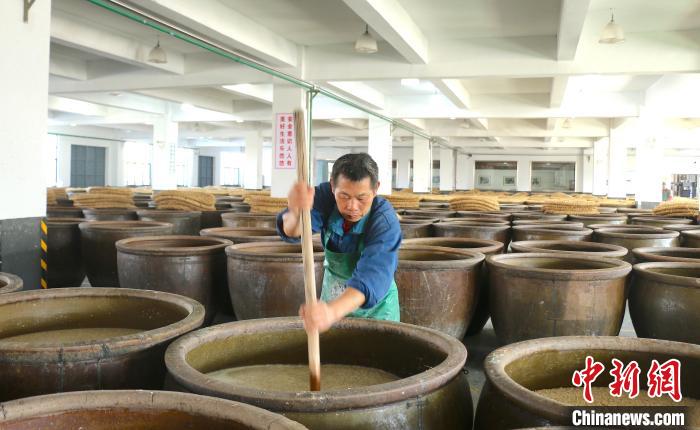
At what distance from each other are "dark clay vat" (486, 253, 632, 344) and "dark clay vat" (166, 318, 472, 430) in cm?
146

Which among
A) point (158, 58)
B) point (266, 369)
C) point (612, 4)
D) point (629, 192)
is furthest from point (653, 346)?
point (629, 192)

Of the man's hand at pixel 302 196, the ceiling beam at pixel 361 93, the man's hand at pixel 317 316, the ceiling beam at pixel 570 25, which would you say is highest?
the ceiling beam at pixel 361 93

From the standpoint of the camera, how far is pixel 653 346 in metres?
2.12

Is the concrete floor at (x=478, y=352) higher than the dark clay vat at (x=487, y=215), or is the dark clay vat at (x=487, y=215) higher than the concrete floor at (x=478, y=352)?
the dark clay vat at (x=487, y=215)

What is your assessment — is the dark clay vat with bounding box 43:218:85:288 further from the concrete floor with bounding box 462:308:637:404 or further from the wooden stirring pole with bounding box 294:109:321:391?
the wooden stirring pole with bounding box 294:109:321:391

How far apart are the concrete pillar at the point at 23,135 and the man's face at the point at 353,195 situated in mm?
3458

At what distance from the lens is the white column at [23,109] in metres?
4.51

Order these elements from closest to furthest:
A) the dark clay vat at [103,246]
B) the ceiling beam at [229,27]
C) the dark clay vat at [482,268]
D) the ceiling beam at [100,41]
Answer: the dark clay vat at [482,268] → the dark clay vat at [103,246] → the ceiling beam at [229,27] → the ceiling beam at [100,41]

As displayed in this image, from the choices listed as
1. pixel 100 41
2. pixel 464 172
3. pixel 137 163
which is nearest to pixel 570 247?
pixel 100 41

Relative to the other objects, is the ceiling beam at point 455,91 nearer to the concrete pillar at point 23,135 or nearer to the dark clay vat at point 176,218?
the dark clay vat at point 176,218

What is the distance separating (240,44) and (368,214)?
24.5 feet

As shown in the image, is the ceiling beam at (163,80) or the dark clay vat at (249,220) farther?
the ceiling beam at (163,80)

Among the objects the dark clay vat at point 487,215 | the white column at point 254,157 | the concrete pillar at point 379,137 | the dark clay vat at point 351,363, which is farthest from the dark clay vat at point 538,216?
the white column at point 254,157

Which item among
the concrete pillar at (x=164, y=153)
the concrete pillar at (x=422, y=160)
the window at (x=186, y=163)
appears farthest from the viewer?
the window at (x=186, y=163)
